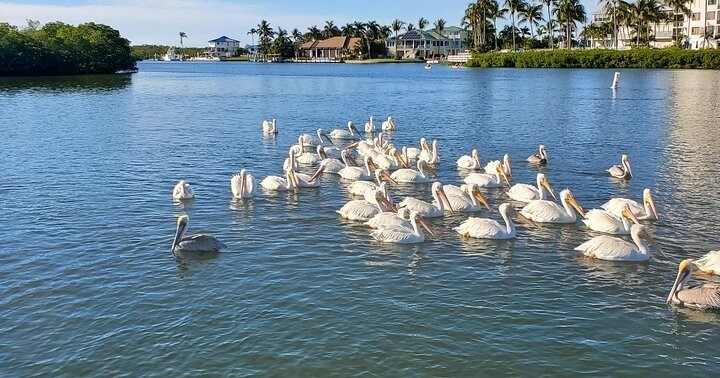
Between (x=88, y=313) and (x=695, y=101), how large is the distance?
44183 mm

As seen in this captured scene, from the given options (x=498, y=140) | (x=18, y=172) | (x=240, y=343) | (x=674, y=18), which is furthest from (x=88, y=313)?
(x=674, y=18)

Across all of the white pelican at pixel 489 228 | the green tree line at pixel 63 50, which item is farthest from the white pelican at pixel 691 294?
the green tree line at pixel 63 50

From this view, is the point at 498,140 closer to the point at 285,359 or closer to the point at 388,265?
the point at 388,265

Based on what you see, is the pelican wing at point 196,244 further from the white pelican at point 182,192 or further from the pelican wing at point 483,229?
the pelican wing at point 483,229

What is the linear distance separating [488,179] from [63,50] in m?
87.3

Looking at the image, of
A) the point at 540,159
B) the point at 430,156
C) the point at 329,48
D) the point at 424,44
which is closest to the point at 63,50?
the point at 430,156

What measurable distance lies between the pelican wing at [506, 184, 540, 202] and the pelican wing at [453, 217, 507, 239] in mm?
3552

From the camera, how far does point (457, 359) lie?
403 inches

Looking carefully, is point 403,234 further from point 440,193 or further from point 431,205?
point 440,193

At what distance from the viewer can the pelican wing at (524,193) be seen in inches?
749

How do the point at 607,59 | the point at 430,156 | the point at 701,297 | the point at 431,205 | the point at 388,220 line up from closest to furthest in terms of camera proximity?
the point at 701,297 → the point at 388,220 → the point at 431,205 → the point at 430,156 → the point at 607,59

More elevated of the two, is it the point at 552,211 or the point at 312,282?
the point at 552,211

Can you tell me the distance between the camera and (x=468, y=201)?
1784 centimetres

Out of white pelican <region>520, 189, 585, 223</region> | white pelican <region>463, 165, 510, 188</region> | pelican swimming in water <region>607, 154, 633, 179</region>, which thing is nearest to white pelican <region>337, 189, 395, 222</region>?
white pelican <region>520, 189, 585, 223</region>
